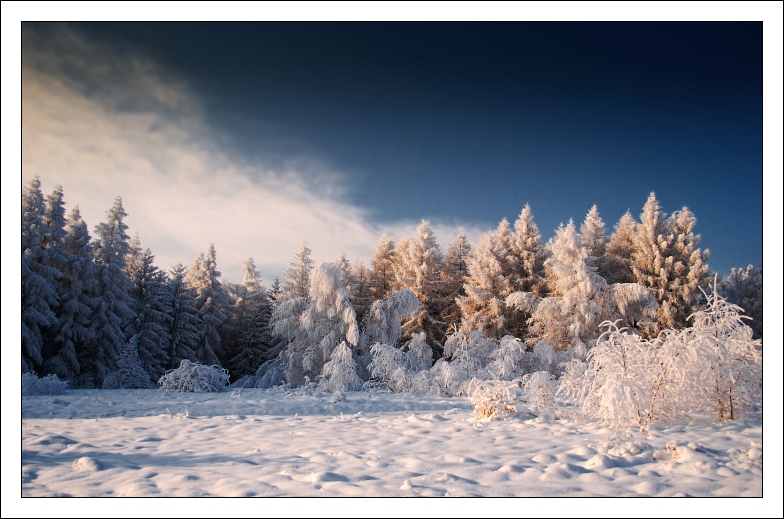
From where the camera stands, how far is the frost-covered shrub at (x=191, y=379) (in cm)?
901

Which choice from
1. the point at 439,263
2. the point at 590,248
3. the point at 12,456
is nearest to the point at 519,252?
the point at 590,248

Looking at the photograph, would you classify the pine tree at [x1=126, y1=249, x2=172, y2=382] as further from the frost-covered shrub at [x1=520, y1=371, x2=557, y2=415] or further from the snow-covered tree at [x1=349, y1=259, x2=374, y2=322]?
the frost-covered shrub at [x1=520, y1=371, x2=557, y2=415]

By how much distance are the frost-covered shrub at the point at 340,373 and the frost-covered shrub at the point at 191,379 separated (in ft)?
8.50

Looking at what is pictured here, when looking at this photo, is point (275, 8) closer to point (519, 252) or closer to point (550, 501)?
point (550, 501)

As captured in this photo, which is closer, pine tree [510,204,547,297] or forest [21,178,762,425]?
forest [21,178,762,425]

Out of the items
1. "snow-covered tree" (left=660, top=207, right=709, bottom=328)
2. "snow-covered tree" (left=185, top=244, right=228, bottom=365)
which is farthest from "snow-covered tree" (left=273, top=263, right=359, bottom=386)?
"snow-covered tree" (left=660, top=207, right=709, bottom=328)

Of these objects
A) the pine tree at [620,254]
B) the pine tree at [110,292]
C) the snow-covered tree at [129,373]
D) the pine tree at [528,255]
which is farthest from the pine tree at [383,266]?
the pine tree at [110,292]

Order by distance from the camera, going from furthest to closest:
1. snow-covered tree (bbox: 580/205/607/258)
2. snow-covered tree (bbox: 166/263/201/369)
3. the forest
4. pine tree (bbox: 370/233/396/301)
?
1. pine tree (bbox: 370/233/396/301)
2. snow-covered tree (bbox: 166/263/201/369)
3. snow-covered tree (bbox: 580/205/607/258)
4. the forest

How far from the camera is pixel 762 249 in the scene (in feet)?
13.1

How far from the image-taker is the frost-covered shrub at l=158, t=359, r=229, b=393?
901 centimetres

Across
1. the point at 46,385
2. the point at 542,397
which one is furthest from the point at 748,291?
the point at 46,385

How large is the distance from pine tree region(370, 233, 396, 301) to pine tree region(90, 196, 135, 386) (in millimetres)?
7501

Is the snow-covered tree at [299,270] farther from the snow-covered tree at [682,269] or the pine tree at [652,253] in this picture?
the snow-covered tree at [682,269]

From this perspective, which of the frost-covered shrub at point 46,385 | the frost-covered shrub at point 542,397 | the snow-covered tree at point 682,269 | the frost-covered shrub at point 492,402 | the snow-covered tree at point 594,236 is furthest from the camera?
the snow-covered tree at point 594,236
